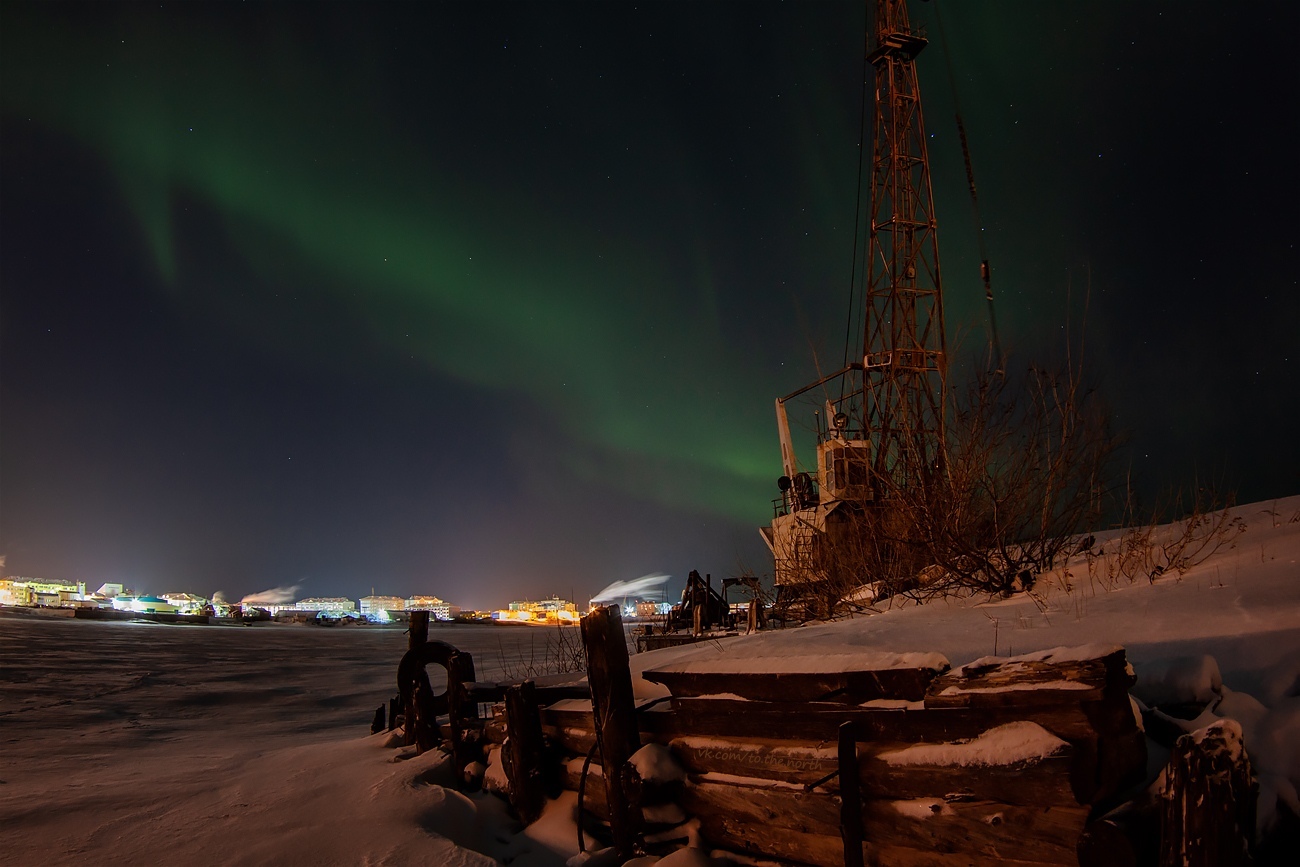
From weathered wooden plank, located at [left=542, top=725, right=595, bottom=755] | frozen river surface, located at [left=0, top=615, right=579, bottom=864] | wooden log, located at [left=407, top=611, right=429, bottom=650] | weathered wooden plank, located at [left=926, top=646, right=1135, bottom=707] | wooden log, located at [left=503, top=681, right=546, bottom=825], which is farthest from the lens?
wooden log, located at [left=407, top=611, right=429, bottom=650]

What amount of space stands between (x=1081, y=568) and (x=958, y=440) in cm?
192

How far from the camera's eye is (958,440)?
859cm

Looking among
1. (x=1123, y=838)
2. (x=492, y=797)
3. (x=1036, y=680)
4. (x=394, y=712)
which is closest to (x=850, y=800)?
(x=1036, y=680)

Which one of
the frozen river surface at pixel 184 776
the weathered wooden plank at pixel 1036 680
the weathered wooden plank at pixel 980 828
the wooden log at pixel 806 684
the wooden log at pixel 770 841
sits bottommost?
the frozen river surface at pixel 184 776

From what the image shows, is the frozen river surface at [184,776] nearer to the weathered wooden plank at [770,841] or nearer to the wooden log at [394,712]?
the wooden log at [394,712]

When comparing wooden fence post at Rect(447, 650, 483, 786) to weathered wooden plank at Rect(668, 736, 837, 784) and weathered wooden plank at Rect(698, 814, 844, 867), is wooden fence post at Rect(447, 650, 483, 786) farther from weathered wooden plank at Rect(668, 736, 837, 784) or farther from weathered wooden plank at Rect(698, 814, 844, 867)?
weathered wooden plank at Rect(698, 814, 844, 867)

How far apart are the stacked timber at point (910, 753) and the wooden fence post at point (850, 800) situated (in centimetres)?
1

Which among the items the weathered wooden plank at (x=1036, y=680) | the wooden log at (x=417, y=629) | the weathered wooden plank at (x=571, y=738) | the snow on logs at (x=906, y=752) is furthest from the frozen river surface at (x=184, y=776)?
the weathered wooden plank at (x=1036, y=680)

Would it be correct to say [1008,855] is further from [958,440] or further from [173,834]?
[173,834]

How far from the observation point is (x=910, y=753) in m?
3.74

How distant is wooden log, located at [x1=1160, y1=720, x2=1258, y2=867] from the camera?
2.74m

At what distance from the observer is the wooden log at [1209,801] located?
2.74 metres

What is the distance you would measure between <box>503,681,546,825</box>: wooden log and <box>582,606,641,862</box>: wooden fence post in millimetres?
1327

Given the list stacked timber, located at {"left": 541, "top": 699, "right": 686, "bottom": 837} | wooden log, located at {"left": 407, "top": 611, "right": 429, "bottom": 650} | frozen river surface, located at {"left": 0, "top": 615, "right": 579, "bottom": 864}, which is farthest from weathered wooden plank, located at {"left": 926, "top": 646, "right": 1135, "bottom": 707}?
wooden log, located at {"left": 407, "top": 611, "right": 429, "bottom": 650}
